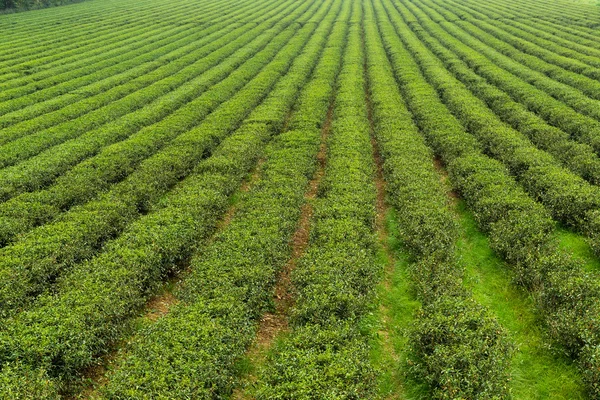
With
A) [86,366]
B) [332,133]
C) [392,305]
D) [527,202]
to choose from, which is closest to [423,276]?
[392,305]

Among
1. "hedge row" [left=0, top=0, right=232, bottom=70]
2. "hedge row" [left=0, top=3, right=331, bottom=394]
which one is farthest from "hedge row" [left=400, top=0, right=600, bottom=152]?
"hedge row" [left=0, top=0, right=232, bottom=70]

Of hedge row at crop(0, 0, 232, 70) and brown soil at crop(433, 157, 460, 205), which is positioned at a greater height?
hedge row at crop(0, 0, 232, 70)

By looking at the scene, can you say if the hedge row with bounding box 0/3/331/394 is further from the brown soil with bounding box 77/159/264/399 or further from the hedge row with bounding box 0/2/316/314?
the hedge row with bounding box 0/2/316/314

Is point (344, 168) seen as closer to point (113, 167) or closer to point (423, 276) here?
point (423, 276)

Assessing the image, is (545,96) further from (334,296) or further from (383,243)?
(334,296)

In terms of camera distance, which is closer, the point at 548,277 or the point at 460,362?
the point at 460,362

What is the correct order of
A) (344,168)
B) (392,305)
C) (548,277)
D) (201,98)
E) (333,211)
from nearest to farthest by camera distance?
(548,277) < (392,305) < (333,211) < (344,168) < (201,98)
